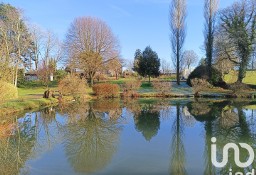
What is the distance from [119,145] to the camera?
8617 millimetres

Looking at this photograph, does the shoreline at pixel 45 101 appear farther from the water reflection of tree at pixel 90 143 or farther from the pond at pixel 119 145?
the water reflection of tree at pixel 90 143

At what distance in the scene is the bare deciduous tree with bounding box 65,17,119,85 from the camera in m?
35.8

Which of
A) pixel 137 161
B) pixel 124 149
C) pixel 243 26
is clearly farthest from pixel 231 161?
pixel 243 26

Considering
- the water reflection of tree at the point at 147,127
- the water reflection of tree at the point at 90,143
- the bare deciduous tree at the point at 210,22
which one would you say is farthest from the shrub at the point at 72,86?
the bare deciduous tree at the point at 210,22

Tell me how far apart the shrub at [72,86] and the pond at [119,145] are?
37.7 ft

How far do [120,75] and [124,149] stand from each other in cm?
5268

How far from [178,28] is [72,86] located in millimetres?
19898

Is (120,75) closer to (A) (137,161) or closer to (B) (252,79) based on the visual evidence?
(B) (252,79)

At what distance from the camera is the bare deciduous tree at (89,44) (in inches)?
1409

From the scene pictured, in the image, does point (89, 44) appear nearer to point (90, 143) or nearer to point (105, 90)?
point (105, 90)

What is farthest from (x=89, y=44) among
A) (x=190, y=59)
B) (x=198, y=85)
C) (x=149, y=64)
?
(x=190, y=59)

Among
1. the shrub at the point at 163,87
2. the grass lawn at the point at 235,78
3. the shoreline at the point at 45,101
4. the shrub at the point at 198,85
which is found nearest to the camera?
the shoreline at the point at 45,101

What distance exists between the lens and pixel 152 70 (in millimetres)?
44469

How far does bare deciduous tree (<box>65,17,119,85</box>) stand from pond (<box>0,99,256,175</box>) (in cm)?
2249
